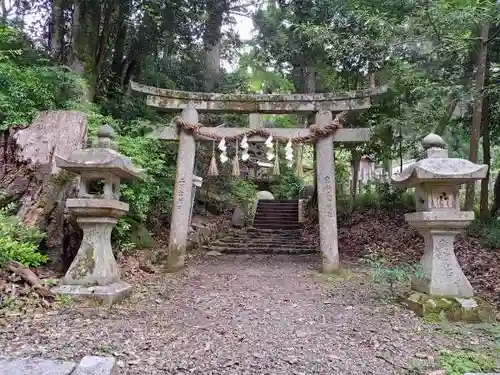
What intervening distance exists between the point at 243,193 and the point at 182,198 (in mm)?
8396

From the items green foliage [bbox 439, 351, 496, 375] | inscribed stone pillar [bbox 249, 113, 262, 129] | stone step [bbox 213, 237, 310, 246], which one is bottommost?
green foliage [bbox 439, 351, 496, 375]

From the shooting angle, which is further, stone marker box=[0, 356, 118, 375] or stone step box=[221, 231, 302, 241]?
stone step box=[221, 231, 302, 241]

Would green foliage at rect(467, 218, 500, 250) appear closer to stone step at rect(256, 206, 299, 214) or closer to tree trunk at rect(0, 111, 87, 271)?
tree trunk at rect(0, 111, 87, 271)

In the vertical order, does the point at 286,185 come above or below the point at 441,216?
above

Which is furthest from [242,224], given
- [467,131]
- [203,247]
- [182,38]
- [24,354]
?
[24,354]

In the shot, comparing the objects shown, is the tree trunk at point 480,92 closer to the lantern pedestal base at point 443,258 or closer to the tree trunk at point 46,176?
the lantern pedestal base at point 443,258

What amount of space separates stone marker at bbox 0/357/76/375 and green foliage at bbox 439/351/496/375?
3013mm

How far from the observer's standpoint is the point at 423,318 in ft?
14.0

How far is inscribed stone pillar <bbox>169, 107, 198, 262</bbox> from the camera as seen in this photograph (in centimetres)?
686

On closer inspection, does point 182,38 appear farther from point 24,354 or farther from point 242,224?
point 24,354

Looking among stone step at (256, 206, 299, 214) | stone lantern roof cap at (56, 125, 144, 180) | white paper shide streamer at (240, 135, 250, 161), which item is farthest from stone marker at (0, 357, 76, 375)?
stone step at (256, 206, 299, 214)

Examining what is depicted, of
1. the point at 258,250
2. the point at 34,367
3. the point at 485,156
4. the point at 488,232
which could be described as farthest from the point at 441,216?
the point at 258,250

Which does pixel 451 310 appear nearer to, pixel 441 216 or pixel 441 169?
pixel 441 216

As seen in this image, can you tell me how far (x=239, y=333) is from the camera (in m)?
3.90
